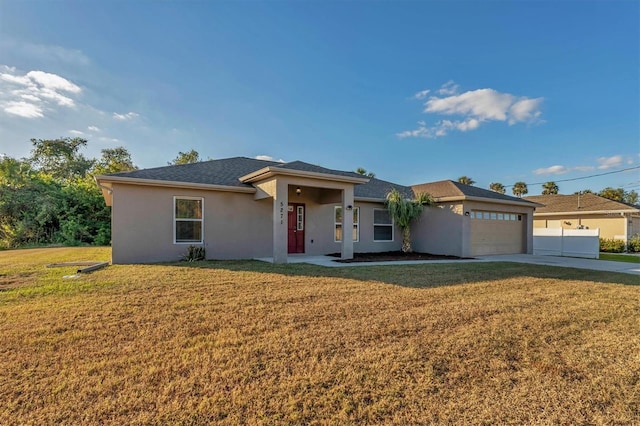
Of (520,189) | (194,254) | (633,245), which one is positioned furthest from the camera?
(520,189)

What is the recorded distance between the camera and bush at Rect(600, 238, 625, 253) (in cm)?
2111

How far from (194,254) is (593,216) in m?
26.7

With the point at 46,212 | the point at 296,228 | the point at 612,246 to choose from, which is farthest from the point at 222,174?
the point at 612,246

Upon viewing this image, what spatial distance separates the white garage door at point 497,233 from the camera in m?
15.3

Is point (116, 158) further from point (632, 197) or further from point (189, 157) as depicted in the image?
point (632, 197)

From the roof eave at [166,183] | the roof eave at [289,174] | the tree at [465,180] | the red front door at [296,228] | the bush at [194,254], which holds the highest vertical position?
the tree at [465,180]

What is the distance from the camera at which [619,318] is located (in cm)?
539

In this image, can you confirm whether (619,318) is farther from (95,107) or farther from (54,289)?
(95,107)

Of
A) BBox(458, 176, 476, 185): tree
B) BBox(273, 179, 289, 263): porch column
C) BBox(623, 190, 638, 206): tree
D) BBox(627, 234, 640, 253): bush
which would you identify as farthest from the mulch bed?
BBox(623, 190, 638, 206): tree

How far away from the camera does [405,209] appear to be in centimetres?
1546

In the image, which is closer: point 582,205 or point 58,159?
point 582,205

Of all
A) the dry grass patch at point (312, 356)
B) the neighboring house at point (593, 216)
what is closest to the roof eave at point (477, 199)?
the neighboring house at point (593, 216)

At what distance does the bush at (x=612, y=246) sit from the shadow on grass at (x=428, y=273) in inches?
570

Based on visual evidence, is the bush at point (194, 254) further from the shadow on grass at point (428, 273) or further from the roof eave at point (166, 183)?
the roof eave at point (166, 183)
